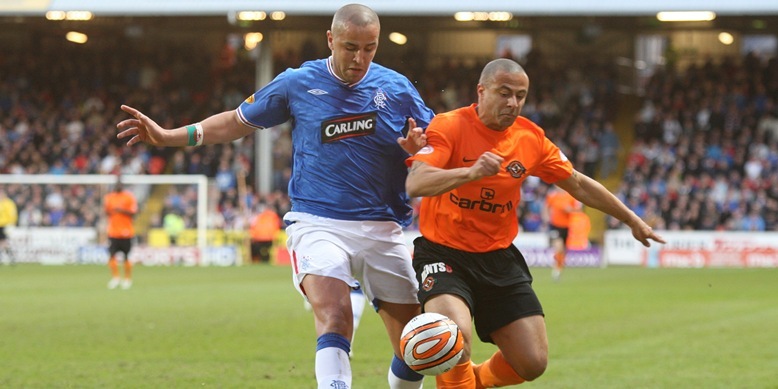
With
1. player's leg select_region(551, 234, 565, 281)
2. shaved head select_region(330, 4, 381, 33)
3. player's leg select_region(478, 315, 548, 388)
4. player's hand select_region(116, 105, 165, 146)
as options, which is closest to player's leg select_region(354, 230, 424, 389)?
player's leg select_region(478, 315, 548, 388)

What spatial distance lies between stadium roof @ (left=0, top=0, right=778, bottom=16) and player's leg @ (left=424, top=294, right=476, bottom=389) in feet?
84.9

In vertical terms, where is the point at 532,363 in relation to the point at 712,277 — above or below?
above

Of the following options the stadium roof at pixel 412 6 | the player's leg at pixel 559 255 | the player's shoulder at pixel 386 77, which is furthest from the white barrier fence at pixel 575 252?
the player's shoulder at pixel 386 77

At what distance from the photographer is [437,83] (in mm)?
38094

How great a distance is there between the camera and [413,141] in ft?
20.6

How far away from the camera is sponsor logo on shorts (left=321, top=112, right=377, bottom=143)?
6.57 meters

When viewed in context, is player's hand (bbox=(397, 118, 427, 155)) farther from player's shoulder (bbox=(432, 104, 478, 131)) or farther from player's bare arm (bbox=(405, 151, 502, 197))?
player's shoulder (bbox=(432, 104, 478, 131))

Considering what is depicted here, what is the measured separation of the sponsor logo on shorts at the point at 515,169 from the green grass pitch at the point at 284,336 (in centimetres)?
289

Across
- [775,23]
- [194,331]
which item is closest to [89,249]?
[194,331]

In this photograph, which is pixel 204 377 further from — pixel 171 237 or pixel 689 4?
pixel 689 4

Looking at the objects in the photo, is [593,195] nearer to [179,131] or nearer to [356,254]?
[356,254]

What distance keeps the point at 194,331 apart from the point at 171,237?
19.4 m

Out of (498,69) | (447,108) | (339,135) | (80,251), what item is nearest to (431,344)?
(339,135)

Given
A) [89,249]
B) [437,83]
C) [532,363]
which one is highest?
[437,83]
